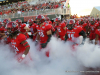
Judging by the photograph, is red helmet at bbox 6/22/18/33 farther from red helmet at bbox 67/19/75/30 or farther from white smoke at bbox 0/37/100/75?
red helmet at bbox 67/19/75/30

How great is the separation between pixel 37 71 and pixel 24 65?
21.4 inches

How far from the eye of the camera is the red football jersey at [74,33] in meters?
3.74

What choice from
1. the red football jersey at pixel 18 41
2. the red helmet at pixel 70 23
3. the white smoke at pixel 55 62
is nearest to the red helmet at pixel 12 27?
the red football jersey at pixel 18 41

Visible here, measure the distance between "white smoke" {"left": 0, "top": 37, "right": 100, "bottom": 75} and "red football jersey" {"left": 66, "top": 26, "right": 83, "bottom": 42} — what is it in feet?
1.20

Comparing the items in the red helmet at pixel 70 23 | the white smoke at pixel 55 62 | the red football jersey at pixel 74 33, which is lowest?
the white smoke at pixel 55 62

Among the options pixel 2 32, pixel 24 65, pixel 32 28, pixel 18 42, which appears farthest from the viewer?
pixel 32 28

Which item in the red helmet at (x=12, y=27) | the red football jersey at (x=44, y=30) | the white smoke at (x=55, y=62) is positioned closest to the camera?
the red helmet at (x=12, y=27)

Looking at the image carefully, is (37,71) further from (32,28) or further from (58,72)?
(32,28)

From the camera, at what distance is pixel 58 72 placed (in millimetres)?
3434

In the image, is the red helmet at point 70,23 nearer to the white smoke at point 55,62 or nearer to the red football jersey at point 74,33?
the red football jersey at point 74,33

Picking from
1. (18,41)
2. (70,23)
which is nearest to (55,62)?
(70,23)

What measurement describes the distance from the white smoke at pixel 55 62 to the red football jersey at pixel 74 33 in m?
0.37

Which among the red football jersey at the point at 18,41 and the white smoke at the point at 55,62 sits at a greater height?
the red football jersey at the point at 18,41

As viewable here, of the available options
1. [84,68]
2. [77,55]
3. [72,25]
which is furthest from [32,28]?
[84,68]
